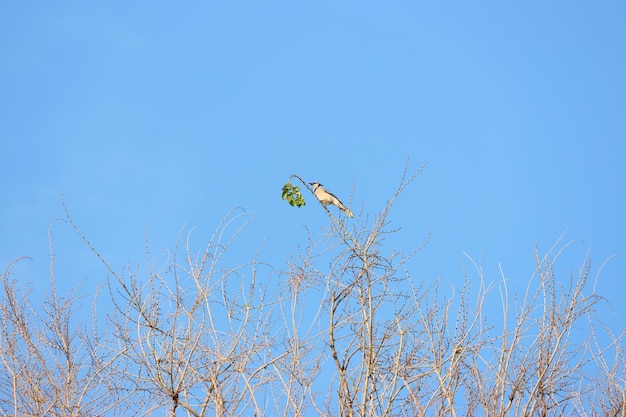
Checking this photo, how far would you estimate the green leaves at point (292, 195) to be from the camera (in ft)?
23.4

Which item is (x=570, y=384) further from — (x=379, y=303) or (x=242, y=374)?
(x=242, y=374)

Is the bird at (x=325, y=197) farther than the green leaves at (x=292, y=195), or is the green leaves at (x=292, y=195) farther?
the bird at (x=325, y=197)

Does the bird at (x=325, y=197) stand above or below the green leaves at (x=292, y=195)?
above

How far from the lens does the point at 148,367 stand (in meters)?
6.43

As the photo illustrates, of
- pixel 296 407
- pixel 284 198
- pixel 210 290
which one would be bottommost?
pixel 296 407

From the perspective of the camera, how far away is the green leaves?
714cm

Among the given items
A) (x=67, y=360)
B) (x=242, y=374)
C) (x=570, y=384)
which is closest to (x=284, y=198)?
(x=242, y=374)

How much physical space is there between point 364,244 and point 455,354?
1.13 metres

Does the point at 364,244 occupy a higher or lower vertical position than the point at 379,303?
higher

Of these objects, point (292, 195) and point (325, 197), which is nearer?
point (292, 195)

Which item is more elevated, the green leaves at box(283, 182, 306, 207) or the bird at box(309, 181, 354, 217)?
the bird at box(309, 181, 354, 217)

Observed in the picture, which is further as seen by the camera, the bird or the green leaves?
the bird

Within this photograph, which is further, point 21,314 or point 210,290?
point 21,314

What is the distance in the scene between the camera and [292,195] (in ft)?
23.6
